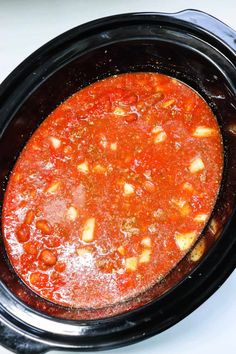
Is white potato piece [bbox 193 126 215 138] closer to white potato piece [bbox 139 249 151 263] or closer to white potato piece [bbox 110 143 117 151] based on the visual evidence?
white potato piece [bbox 110 143 117 151]

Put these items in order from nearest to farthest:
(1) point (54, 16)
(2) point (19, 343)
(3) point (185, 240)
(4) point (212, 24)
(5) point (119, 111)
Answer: (2) point (19, 343)
(4) point (212, 24)
(3) point (185, 240)
(5) point (119, 111)
(1) point (54, 16)

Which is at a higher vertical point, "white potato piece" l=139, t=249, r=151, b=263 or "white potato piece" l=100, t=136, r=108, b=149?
"white potato piece" l=100, t=136, r=108, b=149

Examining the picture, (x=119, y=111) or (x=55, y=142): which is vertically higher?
(x=119, y=111)

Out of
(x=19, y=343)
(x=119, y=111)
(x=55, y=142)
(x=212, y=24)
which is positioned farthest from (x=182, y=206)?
(x=19, y=343)

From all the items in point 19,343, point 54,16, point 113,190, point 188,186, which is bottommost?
point 19,343

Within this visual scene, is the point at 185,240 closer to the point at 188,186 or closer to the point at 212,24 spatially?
the point at 188,186

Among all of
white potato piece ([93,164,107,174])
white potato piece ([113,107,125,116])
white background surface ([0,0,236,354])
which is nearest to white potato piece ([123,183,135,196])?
white potato piece ([93,164,107,174])

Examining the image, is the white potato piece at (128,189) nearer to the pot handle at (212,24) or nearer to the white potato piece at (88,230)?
the white potato piece at (88,230)
